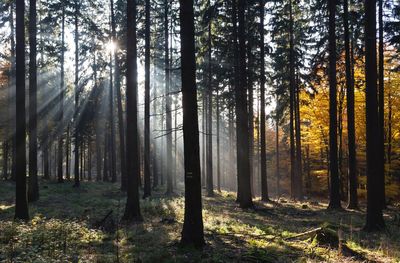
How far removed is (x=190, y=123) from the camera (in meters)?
8.92

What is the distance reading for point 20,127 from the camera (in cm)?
1345

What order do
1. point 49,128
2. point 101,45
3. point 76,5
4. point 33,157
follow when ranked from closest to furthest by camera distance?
point 33,157 < point 76,5 < point 101,45 < point 49,128

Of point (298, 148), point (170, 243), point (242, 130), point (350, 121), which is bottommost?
point (170, 243)

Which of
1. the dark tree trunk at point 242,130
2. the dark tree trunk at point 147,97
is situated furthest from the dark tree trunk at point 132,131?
the dark tree trunk at point 147,97

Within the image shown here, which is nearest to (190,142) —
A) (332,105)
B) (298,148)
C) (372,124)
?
(372,124)

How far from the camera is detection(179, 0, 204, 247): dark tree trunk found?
8867mm

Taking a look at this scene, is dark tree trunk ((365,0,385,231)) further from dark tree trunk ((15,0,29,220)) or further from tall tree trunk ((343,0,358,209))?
dark tree trunk ((15,0,29,220))

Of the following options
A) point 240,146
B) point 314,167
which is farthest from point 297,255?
point 314,167

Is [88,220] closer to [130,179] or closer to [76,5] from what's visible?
[130,179]

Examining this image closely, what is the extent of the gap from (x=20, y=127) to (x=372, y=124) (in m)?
12.2

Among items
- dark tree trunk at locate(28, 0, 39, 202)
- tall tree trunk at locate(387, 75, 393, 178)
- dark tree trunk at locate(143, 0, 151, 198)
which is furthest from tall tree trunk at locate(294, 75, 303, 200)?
dark tree trunk at locate(28, 0, 39, 202)

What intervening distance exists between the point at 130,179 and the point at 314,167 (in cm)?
3674

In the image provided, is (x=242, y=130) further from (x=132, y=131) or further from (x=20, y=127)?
(x=20, y=127)

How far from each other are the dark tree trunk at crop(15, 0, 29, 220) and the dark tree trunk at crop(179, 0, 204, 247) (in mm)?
7480
